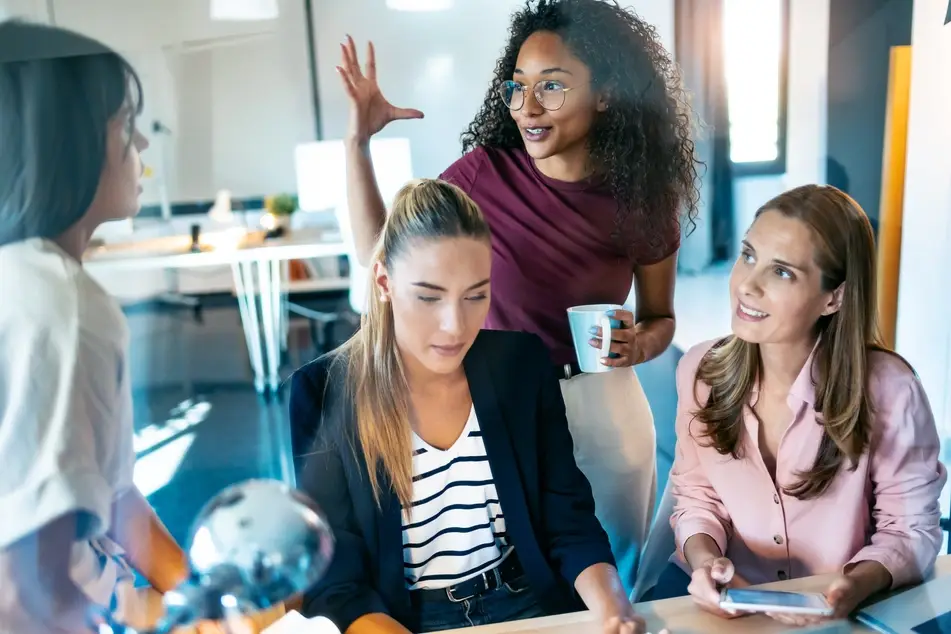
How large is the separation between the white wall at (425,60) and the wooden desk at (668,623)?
57 cm

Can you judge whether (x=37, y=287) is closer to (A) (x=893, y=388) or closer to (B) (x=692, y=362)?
(B) (x=692, y=362)

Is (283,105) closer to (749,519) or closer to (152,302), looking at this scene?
(152,302)

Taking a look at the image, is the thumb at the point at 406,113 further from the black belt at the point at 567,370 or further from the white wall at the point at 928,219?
the white wall at the point at 928,219

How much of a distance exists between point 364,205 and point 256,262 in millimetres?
151

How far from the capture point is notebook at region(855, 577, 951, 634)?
3.05 ft

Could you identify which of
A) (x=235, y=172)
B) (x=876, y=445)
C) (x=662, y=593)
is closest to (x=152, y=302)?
(x=235, y=172)

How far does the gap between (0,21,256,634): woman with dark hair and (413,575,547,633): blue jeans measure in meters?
0.39

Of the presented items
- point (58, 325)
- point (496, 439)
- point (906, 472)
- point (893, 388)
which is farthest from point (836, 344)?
point (58, 325)

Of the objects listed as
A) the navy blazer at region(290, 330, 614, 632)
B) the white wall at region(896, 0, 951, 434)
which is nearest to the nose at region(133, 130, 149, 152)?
the navy blazer at region(290, 330, 614, 632)

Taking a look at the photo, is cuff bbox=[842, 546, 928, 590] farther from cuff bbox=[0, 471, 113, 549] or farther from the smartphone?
cuff bbox=[0, 471, 113, 549]

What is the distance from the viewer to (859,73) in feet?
4.02

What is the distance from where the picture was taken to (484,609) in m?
1.02

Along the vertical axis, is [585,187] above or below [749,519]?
above

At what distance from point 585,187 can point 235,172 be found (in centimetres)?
47
